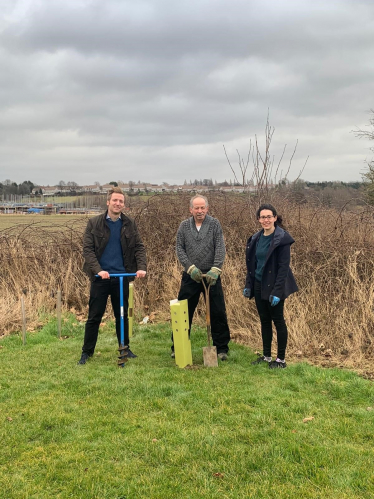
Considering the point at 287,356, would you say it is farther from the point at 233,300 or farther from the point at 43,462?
the point at 43,462

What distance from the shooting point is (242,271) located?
752 centimetres

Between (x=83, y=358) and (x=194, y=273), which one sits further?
(x=83, y=358)

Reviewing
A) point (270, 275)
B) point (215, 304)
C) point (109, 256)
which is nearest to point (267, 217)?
point (270, 275)

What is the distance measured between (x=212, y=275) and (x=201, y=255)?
1.17ft

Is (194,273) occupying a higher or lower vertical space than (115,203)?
lower

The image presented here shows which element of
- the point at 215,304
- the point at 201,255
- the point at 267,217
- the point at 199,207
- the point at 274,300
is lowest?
the point at 215,304

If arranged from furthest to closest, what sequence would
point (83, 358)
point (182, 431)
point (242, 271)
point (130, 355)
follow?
point (242, 271), point (130, 355), point (83, 358), point (182, 431)

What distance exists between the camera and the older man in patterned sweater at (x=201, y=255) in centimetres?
493

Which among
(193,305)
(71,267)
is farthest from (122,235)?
(71,267)

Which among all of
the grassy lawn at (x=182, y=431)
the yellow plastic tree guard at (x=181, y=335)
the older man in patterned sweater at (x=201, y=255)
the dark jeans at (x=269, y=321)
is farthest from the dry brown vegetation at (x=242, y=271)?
the yellow plastic tree guard at (x=181, y=335)

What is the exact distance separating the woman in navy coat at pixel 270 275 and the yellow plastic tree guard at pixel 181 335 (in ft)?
2.68

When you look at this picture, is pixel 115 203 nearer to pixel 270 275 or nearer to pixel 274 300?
pixel 270 275

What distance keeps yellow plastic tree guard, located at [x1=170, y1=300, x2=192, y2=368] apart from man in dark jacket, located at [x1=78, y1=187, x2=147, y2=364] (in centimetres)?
60

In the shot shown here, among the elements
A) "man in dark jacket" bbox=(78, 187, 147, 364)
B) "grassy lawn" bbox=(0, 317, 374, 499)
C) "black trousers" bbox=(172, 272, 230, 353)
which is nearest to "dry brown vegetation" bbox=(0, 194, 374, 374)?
"black trousers" bbox=(172, 272, 230, 353)
